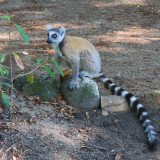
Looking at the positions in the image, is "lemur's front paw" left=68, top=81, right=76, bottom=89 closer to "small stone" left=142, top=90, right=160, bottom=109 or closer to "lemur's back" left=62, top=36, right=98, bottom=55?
"lemur's back" left=62, top=36, right=98, bottom=55

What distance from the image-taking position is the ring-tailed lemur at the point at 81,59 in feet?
15.4

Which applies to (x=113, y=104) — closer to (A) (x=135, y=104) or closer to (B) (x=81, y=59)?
(A) (x=135, y=104)

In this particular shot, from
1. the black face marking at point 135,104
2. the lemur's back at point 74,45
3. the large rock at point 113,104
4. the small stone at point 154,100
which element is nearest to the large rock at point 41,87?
the lemur's back at point 74,45

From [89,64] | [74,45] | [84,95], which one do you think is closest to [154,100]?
[84,95]

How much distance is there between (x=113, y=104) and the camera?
4.77 m

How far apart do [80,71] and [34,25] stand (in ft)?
15.1

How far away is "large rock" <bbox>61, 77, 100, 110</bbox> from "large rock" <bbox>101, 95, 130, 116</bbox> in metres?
0.13

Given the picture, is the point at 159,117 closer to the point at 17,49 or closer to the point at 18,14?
the point at 17,49

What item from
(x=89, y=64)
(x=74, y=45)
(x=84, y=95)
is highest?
(x=74, y=45)

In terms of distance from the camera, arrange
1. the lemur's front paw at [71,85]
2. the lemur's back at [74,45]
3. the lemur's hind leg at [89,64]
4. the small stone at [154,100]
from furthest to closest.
Answer: 1. the lemur's hind leg at [89,64]
2. the lemur's back at [74,45]
3. the small stone at [154,100]
4. the lemur's front paw at [71,85]

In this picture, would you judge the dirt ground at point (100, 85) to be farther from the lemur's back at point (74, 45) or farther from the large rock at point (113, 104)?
the lemur's back at point (74, 45)

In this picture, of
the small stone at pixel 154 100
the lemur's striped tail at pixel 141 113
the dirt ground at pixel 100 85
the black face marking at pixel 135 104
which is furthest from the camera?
the small stone at pixel 154 100

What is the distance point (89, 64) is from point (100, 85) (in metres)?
0.52

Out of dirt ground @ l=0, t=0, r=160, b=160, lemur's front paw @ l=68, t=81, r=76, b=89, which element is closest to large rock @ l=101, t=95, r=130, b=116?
dirt ground @ l=0, t=0, r=160, b=160
